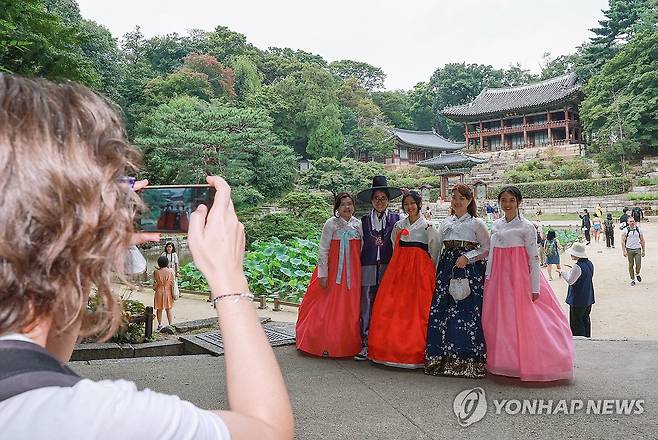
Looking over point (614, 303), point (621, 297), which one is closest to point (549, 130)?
point (621, 297)

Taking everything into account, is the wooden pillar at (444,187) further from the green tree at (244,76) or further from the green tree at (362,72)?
the green tree at (362,72)

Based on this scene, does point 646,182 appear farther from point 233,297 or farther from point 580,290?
point 233,297

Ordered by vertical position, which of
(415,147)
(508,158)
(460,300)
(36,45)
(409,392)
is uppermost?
(415,147)

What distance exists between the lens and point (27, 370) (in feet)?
1.63

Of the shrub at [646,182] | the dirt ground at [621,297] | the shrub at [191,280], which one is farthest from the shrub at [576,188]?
the shrub at [191,280]

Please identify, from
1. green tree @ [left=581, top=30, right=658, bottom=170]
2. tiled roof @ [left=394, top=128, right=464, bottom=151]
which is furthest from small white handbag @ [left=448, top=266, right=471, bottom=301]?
tiled roof @ [left=394, top=128, right=464, bottom=151]

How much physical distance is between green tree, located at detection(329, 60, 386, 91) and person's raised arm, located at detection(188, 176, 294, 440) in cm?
4490

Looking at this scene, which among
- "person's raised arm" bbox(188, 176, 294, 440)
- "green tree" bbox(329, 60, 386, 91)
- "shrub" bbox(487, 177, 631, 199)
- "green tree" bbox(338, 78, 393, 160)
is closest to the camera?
"person's raised arm" bbox(188, 176, 294, 440)

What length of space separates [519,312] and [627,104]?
88.7ft

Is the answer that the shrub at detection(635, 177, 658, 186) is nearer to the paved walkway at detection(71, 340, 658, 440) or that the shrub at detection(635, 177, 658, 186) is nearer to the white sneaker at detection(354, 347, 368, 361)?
the paved walkway at detection(71, 340, 658, 440)

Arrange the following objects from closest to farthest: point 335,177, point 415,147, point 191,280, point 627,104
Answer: point 191,280
point 335,177
point 627,104
point 415,147

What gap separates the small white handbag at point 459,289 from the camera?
361cm

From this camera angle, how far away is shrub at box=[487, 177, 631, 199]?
2417cm

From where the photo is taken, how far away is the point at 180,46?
34688 mm
